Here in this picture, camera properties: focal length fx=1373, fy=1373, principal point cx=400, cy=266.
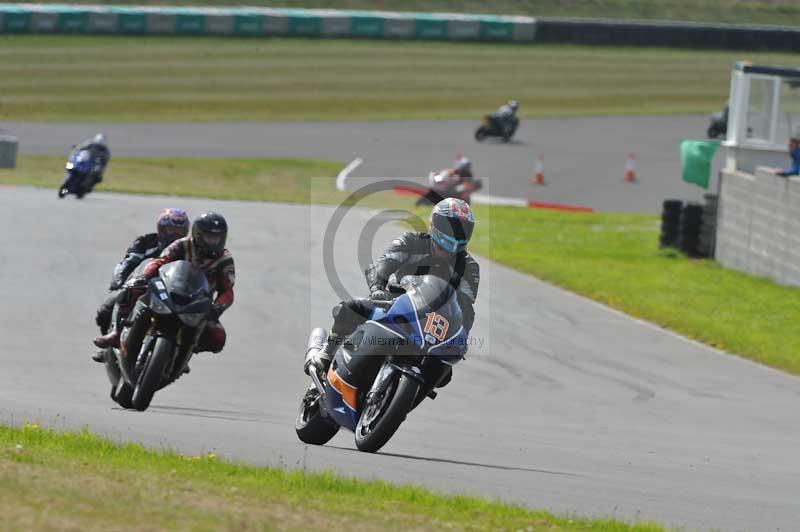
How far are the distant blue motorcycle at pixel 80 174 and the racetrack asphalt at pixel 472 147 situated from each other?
402 inches

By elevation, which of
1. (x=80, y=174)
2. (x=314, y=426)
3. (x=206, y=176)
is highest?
(x=314, y=426)

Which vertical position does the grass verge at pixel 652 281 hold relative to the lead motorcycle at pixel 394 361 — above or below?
below

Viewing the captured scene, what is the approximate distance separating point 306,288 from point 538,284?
12.7 feet

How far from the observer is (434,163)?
3838cm

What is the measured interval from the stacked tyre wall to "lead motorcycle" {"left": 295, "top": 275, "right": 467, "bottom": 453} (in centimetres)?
4315

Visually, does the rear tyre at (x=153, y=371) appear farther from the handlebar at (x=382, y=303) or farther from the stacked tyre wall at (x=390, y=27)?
the stacked tyre wall at (x=390, y=27)

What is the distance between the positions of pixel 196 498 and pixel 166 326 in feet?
13.0

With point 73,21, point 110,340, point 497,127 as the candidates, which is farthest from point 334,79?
point 110,340

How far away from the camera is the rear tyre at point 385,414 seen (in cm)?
832

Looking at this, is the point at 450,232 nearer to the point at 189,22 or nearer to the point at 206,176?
the point at 206,176

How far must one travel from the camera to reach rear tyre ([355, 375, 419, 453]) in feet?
27.3

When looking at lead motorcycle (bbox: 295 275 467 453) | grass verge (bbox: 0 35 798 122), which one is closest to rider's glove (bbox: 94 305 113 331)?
lead motorcycle (bbox: 295 275 467 453)

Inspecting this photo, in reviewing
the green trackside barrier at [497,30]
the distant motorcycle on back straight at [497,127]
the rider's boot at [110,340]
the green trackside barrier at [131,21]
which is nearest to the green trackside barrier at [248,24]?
the green trackside barrier at [131,21]

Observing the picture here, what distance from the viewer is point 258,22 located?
176 ft
